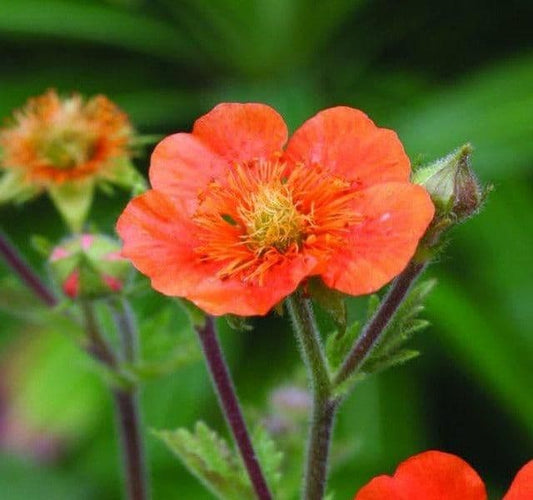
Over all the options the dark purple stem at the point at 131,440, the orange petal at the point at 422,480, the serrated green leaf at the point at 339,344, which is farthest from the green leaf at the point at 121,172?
the orange petal at the point at 422,480

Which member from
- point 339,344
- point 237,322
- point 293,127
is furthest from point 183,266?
point 293,127

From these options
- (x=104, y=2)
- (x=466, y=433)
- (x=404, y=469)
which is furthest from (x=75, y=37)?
(x=404, y=469)

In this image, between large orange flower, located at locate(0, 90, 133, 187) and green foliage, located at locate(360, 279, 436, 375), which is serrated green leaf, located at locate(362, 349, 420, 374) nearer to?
green foliage, located at locate(360, 279, 436, 375)

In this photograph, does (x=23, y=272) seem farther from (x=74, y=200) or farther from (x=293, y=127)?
(x=293, y=127)

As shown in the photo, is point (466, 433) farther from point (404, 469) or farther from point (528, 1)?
point (404, 469)

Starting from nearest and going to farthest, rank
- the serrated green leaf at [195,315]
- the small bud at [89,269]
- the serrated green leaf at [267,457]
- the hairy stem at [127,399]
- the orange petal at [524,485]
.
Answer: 1. the orange petal at [524,485]
2. the serrated green leaf at [195,315]
3. the serrated green leaf at [267,457]
4. the small bud at [89,269]
5. the hairy stem at [127,399]

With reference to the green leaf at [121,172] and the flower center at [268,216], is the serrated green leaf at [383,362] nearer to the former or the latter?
the flower center at [268,216]
